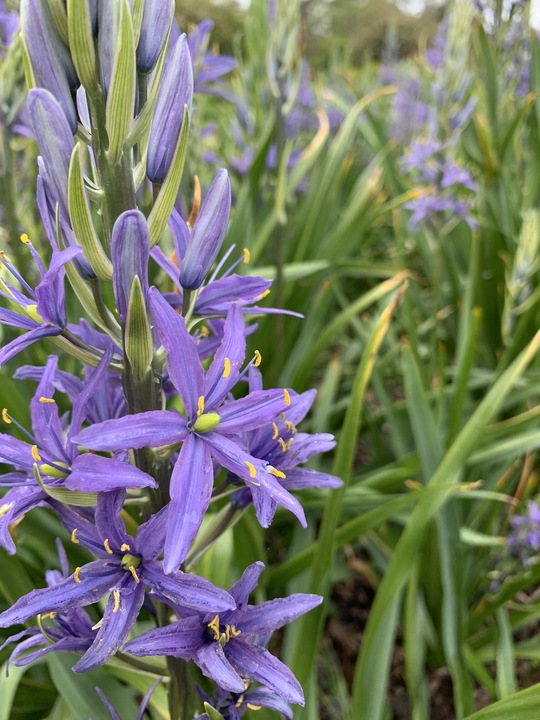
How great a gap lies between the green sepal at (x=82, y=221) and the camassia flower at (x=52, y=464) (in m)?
0.12

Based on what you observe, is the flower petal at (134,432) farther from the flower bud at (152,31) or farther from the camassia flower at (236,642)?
the flower bud at (152,31)

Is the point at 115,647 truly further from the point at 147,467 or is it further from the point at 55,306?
the point at 55,306

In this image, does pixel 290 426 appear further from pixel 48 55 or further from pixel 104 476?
pixel 48 55

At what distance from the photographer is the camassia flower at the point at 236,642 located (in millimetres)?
803

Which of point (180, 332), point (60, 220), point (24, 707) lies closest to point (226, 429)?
point (180, 332)

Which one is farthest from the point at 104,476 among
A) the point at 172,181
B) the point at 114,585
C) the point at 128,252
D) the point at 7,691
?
the point at 7,691

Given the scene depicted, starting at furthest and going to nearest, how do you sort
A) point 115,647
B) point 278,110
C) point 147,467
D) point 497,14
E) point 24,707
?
point 497,14 < point 278,110 < point 24,707 < point 147,467 < point 115,647

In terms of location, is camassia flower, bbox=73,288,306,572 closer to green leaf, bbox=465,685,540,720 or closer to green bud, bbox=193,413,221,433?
green bud, bbox=193,413,221,433

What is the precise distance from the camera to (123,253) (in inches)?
30.1

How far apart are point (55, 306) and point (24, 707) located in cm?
114

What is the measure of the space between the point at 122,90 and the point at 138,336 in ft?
1.01

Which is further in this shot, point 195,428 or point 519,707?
point 519,707

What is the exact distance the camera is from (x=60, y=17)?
764 millimetres

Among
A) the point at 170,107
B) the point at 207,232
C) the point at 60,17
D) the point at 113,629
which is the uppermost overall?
the point at 60,17
